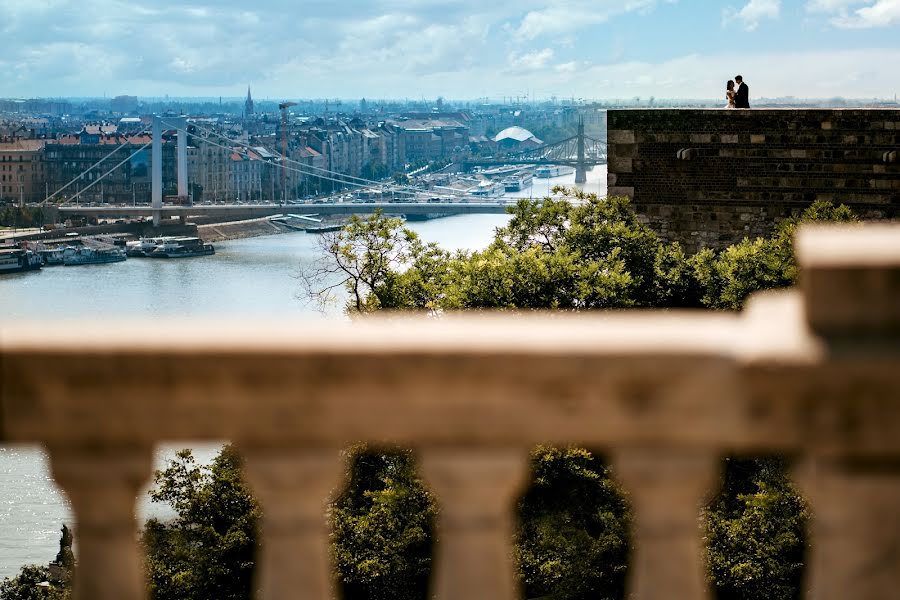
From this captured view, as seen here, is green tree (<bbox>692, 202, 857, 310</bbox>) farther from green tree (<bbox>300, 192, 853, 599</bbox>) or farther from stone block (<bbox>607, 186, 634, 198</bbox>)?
stone block (<bbox>607, 186, 634, 198</bbox>)

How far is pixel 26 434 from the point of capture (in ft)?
3.31

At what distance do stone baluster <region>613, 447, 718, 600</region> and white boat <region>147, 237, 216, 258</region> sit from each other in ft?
140

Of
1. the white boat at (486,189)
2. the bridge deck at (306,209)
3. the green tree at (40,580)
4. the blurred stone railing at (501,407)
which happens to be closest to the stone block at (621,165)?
the green tree at (40,580)

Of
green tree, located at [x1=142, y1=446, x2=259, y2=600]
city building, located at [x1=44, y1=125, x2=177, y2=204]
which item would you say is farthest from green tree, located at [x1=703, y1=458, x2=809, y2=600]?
city building, located at [x1=44, y1=125, x2=177, y2=204]

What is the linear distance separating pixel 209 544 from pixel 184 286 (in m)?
27.4

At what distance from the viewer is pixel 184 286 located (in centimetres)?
3606

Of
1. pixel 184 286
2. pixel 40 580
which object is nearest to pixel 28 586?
pixel 40 580

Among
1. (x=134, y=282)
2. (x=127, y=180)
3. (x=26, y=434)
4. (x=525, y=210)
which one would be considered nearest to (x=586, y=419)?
(x=26, y=434)

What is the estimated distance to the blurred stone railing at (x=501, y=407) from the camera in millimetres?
954

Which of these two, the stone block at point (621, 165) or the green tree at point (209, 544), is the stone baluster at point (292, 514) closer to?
the green tree at point (209, 544)

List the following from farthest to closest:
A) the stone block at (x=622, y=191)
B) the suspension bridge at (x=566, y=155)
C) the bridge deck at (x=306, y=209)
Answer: the suspension bridge at (x=566, y=155)
the bridge deck at (x=306, y=209)
the stone block at (x=622, y=191)

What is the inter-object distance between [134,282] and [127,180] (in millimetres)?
27631

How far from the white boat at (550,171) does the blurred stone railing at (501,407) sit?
6830 centimetres

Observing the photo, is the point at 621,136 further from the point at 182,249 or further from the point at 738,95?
the point at 182,249
